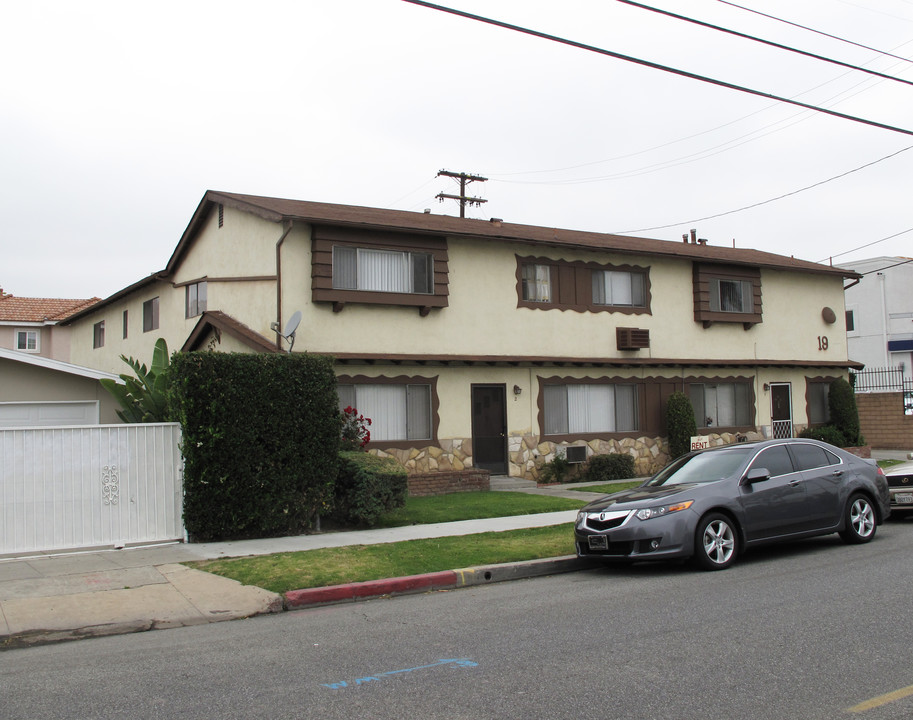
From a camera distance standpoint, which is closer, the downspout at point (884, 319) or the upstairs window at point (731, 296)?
the upstairs window at point (731, 296)

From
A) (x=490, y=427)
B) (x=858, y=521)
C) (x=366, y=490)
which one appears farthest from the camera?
(x=490, y=427)

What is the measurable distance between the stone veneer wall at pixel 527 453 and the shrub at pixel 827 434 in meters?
2.39

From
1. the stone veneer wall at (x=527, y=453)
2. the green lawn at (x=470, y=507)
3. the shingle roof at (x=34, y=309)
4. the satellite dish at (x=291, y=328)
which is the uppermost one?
the shingle roof at (x=34, y=309)

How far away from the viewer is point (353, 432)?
16.9 meters

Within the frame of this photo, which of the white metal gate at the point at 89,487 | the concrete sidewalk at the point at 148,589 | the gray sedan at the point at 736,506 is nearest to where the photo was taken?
the concrete sidewalk at the point at 148,589

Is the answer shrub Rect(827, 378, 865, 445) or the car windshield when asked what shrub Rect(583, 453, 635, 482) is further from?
the car windshield

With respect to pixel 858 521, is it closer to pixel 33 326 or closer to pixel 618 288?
pixel 618 288

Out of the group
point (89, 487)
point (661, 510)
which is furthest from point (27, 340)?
point (661, 510)

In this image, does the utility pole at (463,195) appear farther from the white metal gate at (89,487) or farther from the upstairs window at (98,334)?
the white metal gate at (89,487)

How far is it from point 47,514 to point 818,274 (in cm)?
2240

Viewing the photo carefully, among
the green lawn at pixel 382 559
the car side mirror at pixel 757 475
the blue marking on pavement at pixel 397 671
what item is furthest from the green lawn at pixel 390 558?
the blue marking on pavement at pixel 397 671

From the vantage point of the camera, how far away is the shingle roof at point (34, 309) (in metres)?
44.4

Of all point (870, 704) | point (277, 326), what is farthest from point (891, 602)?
point (277, 326)

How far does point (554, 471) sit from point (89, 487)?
38.0 ft
